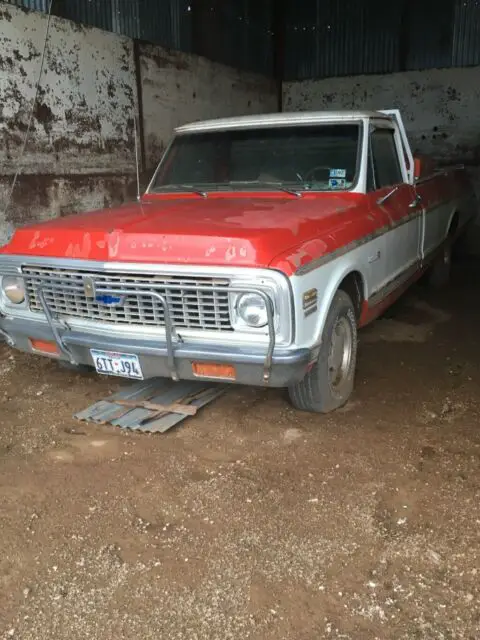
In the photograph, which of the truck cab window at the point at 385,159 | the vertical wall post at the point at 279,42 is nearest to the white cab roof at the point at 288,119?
the truck cab window at the point at 385,159

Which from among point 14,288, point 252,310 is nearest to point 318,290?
point 252,310

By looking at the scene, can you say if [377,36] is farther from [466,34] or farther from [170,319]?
[170,319]

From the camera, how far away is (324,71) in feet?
35.1

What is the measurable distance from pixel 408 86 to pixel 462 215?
159 inches

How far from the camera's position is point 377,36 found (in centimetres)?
1020

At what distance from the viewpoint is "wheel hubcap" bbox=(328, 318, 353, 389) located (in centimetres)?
356

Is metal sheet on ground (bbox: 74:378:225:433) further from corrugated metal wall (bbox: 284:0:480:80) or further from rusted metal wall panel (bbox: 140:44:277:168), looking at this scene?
corrugated metal wall (bbox: 284:0:480:80)

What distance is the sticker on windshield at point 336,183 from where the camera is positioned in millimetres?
4035

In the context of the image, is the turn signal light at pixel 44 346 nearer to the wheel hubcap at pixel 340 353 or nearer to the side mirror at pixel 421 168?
the wheel hubcap at pixel 340 353

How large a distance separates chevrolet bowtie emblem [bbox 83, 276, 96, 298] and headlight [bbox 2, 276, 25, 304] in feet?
1.85

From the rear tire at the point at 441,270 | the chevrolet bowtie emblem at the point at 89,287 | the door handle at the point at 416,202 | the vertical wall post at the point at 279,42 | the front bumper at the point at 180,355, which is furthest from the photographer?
the vertical wall post at the point at 279,42

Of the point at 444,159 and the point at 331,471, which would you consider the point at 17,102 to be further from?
the point at 444,159

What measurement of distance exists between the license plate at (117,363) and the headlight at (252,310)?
687 millimetres

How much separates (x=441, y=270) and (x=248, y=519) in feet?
16.8
